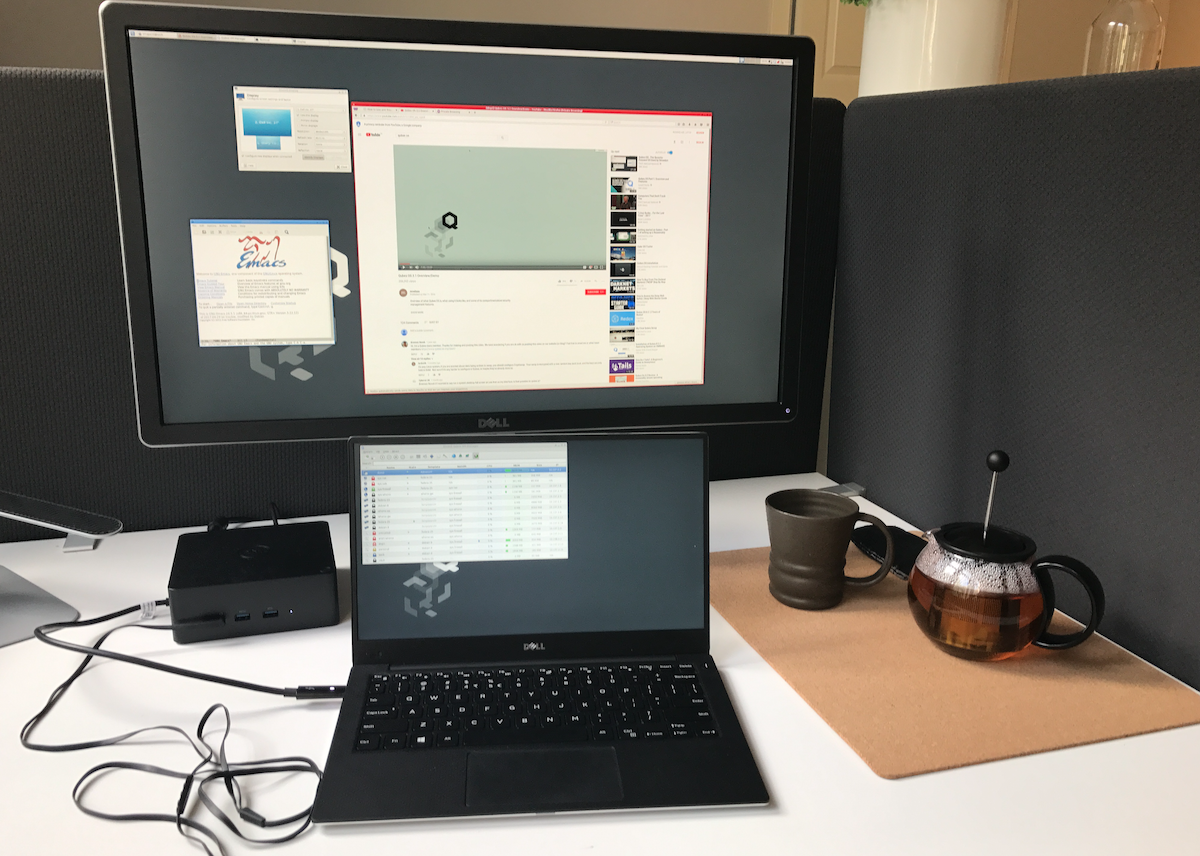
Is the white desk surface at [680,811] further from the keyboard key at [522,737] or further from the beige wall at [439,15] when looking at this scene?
the beige wall at [439,15]

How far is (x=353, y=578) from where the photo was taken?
0.67m

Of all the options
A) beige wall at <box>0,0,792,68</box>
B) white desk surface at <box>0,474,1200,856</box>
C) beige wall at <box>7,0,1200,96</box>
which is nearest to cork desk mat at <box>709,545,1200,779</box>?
white desk surface at <box>0,474,1200,856</box>

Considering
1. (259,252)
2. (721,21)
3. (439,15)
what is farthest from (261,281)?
(721,21)

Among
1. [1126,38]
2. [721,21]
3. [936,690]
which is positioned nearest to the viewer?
[936,690]

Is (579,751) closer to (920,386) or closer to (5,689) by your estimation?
(5,689)

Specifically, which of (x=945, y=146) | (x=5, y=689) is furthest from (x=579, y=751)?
(x=945, y=146)

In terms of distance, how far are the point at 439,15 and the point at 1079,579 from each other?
2386mm

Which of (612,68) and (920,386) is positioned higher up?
(612,68)

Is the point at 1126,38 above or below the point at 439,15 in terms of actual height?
below

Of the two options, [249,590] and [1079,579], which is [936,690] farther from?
[249,590]

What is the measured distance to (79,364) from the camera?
0.87 metres

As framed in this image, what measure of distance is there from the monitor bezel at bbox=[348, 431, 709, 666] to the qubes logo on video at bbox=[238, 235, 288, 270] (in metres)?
0.18

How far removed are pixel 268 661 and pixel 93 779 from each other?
16 centimetres

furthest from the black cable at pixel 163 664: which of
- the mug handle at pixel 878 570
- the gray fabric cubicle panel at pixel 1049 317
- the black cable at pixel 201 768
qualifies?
the gray fabric cubicle panel at pixel 1049 317
